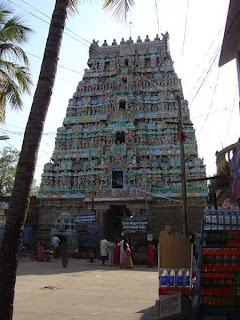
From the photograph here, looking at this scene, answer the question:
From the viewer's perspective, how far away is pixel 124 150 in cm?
2856

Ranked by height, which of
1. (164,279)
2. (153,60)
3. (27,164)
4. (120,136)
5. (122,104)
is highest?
(153,60)

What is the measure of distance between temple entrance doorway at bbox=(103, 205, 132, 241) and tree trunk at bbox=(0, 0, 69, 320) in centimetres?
2129

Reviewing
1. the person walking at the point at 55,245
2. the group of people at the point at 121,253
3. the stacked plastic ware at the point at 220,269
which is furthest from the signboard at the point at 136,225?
the stacked plastic ware at the point at 220,269

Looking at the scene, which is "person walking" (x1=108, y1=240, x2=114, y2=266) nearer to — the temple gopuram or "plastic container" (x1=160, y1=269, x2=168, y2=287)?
the temple gopuram

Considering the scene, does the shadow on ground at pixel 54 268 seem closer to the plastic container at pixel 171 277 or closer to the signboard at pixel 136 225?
the signboard at pixel 136 225

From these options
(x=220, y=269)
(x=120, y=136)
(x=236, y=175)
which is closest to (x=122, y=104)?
(x=120, y=136)

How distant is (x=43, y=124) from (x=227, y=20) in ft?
16.9

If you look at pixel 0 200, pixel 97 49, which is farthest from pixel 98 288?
pixel 97 49

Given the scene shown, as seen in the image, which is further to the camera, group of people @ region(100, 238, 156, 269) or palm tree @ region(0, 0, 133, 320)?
group of people @ region(100, 238, 156, 269)

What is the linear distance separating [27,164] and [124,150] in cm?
2373

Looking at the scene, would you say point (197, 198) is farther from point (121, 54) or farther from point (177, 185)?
point (121, 54)

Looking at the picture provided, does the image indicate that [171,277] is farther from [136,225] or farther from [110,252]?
[136,225]

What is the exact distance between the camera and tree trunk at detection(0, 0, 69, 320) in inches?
177

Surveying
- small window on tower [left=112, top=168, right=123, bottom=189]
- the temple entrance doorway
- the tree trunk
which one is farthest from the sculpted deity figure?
the tree trunk
